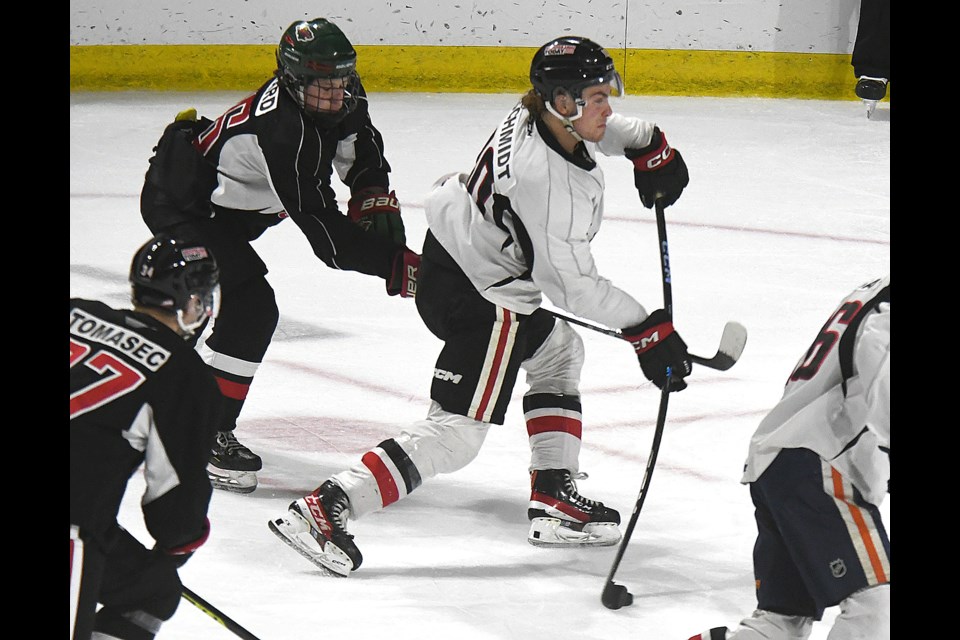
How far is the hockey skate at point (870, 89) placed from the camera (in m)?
7.61

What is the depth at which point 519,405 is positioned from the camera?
12.3 ft

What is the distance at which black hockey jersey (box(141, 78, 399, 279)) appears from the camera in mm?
2965

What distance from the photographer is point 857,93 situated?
25.1 feet

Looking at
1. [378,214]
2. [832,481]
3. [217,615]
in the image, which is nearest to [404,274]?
[378,214]

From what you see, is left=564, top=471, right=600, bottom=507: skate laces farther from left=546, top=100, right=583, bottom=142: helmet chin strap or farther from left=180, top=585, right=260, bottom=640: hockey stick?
left=180, top=585, right=260, bottom=640: hockey stick

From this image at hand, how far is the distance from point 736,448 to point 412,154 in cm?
355

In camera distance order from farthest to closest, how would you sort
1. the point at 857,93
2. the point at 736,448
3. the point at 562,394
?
the point at 857,93 < the point at 736,448 < the point at 562,394

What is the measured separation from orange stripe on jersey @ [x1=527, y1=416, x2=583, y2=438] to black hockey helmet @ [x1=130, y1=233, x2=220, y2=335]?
1198 mm

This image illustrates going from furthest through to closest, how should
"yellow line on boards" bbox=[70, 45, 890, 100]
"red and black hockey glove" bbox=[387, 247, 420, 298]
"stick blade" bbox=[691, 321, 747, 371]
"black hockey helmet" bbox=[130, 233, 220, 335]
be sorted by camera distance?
"yellow line on boards" bbox=[70, 45, 890, 100] → "red and black hockey glove" bbox=[387, 247, 420, 298] → "stick blade" bbox=[691, 321, 747, 371] → "black hockey helmet" bbox=[130, 233, 220, 335]

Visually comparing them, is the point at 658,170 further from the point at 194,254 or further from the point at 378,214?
the point at 194,254

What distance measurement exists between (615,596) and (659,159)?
0.92 meters

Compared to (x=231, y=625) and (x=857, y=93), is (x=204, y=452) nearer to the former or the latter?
(x=231, y=625)

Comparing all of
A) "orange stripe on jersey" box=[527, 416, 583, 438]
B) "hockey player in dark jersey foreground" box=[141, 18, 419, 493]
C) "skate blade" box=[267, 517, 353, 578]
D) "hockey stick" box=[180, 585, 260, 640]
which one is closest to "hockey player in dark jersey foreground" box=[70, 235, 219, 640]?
"hockey stick" box=[180, 585, 260, 640]

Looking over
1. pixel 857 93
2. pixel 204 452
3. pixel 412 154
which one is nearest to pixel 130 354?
pixel 204 452
